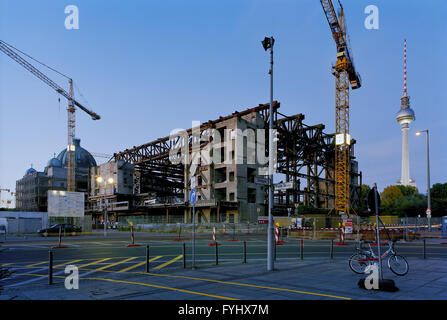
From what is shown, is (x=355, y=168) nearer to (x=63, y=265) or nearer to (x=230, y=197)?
(x=230, y=197)

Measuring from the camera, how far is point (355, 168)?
356ft

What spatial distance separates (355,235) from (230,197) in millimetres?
37353

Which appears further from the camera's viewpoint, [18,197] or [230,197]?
[18,197]

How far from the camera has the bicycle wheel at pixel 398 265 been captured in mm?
11422

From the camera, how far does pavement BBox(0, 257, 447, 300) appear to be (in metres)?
8.37

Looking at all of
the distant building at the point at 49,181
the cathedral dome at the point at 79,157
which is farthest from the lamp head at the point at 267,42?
the cathedral dome at the point at 79,157

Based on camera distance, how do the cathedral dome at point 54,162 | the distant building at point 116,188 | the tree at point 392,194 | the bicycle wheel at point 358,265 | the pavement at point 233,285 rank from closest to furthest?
1. the pavement at point 233,285
2. the bicycle wheel at point 358,265
3. the distant building at point 116,188
4. the tree at point 392,194
5. the cathedral dome at point 54,162

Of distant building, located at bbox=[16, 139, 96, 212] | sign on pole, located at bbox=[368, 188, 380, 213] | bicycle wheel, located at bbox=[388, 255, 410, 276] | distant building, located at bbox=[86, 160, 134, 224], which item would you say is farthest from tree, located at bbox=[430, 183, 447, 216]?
distant building, located at bbox=[16, 139, 96, 212]

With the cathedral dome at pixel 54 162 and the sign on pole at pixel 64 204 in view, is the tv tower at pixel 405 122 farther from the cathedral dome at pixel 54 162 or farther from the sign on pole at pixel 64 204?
the sign on pole at pixel 64 204

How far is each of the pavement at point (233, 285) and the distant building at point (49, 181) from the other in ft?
383

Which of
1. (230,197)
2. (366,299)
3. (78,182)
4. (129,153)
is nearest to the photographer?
(366,299)

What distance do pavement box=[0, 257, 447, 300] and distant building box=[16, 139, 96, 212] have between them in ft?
383

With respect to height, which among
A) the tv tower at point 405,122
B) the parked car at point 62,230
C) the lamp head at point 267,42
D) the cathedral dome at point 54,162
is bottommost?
the parked car at point 62,230
